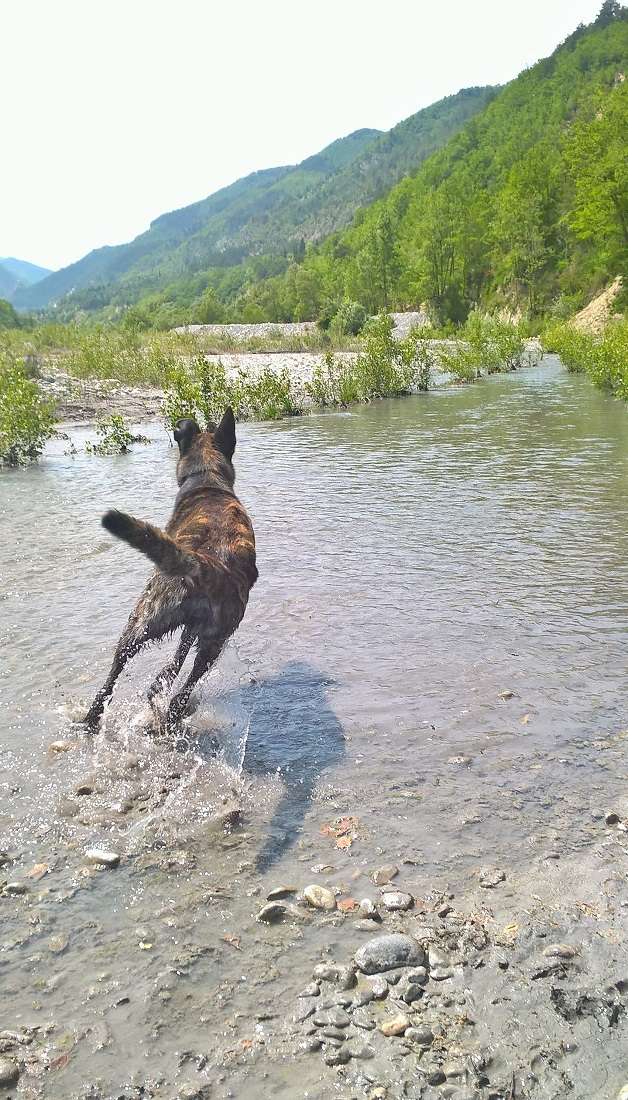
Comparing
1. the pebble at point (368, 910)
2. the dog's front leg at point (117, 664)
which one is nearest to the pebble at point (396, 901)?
the pebble at point (368, 910)

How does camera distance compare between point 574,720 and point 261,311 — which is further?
point 261,311

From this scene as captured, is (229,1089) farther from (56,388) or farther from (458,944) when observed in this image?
(56,388)

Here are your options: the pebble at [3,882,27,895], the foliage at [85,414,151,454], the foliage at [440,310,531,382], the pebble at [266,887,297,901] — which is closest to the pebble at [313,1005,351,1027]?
the pebble at [266,887,297,901]

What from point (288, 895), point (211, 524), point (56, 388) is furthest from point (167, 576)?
point (56, 388)

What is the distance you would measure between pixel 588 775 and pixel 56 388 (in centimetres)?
2695

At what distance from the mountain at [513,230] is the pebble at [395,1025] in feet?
167

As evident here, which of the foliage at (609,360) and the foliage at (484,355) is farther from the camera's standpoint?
the foliage at (484,355)

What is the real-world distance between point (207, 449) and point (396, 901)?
483 centimetres

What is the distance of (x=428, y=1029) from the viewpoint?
2.64 meters

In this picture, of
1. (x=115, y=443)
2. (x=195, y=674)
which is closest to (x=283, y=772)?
(x=195, y=674)

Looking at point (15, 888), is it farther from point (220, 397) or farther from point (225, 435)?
point (220, 397)

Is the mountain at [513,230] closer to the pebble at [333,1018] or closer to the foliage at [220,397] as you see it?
the foliage at [220,397]

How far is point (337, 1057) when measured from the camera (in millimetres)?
2547

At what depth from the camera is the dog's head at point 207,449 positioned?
6.88 m
